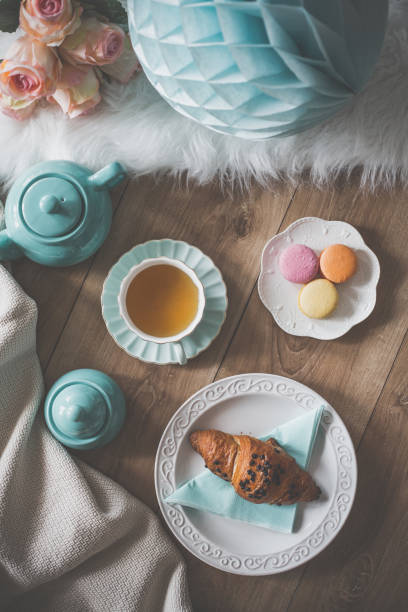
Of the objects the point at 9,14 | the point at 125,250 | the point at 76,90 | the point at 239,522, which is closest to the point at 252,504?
the point at 239,522

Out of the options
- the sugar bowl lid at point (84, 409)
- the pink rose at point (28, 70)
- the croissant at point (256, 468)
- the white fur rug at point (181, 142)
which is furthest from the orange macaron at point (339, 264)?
the pink rose at point (28, 70)

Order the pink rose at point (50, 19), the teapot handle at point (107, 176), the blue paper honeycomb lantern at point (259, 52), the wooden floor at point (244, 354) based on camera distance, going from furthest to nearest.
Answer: the wooden floor at point (244, 354)
the teapot handle at point (107, 176)
the pink rose at point (50, 19)
the blue paper honeycomb lantern at point (259, 52)

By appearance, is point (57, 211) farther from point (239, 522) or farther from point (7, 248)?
point (239, 522)

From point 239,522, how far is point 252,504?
0.15 ft

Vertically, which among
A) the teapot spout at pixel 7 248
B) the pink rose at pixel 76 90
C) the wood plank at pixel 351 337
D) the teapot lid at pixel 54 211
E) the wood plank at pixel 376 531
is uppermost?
the pink rose at pixel 76 90

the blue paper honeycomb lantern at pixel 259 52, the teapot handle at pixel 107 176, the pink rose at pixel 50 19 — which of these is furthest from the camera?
the teapot handle at pixel 107 176

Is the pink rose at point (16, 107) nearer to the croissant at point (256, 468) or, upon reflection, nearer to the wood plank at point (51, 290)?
the wood plank at point (51, 290)

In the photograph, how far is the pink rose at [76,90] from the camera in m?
0.82

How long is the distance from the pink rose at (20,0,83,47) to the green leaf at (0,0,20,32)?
0.06ft

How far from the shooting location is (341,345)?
3.05 ft

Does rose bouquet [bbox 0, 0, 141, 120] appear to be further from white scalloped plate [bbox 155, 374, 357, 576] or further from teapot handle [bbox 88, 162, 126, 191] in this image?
white scalloped plate [bbox 155, 374, 357, 576]

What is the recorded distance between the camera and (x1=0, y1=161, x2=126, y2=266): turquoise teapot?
32.3 inches

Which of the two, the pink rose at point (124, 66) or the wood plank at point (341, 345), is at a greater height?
the pink rose at point (124, 66)

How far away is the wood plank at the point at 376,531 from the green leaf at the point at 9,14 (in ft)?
2.60
